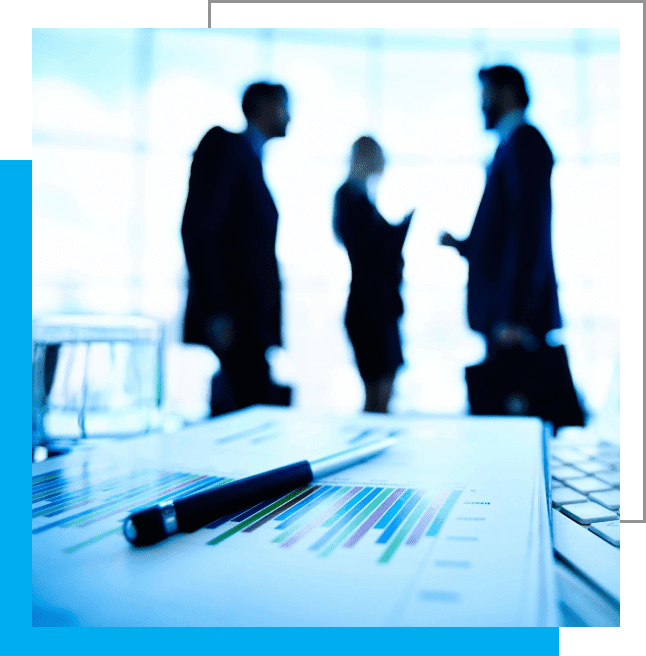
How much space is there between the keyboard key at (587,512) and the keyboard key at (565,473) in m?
0.06

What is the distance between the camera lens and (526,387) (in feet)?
2.96

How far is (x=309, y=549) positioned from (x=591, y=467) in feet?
0.90

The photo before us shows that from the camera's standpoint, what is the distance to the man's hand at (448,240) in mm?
1126

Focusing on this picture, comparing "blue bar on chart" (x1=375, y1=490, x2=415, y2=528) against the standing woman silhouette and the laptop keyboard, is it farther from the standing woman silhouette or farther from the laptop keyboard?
the standing woman silhouette

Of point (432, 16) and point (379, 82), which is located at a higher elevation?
point (379, 82)

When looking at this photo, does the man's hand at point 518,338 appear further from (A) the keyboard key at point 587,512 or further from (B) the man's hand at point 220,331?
(A) the keyboard key at point 587,512

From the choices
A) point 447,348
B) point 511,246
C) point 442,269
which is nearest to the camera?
point 511,246

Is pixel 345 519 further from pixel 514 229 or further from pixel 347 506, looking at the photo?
pixel 514 229

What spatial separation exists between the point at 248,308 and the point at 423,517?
35.8 inches

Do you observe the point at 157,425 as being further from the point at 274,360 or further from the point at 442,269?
the point at 442,269

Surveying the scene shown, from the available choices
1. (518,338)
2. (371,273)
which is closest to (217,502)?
(518,338)

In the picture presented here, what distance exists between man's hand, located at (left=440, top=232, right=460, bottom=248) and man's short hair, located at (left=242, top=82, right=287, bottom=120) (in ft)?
1.60

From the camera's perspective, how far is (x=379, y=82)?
203 centimetres

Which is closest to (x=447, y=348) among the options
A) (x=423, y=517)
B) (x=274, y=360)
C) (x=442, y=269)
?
(x=442, y=269)
